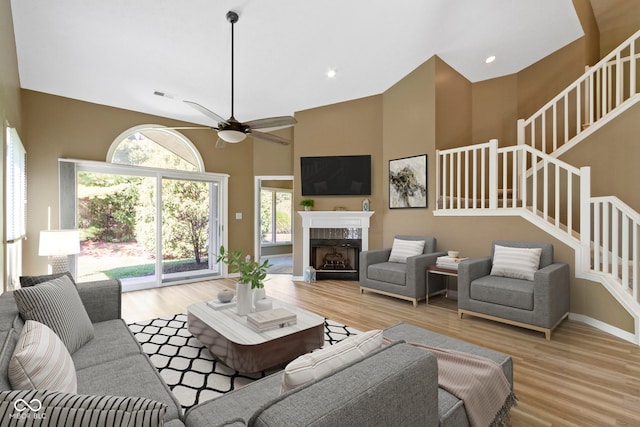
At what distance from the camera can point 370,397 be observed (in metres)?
0.83

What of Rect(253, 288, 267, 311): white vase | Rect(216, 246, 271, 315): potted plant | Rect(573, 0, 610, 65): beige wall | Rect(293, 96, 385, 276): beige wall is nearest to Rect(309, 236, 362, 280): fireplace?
Rect(293, 96, 385, 276): beige wall

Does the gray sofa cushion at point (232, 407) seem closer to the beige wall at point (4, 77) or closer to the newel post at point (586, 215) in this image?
the beige wall at point (4, 77)

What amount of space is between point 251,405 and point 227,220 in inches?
197

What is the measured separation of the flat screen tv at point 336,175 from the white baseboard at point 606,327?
3278mm

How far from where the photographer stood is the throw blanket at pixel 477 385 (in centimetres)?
133

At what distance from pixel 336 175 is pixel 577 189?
3.56 meters

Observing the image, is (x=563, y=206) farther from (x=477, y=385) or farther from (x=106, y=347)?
(x=106, y=347)

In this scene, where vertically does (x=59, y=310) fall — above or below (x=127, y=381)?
above

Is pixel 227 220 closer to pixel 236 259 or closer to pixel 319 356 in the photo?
pixel 236 259

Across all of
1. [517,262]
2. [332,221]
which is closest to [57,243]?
[332,221]

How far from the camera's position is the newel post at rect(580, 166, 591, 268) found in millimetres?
3293

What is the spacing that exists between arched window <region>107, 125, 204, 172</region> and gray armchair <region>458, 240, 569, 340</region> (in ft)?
15.9

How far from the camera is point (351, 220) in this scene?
5.50 metres

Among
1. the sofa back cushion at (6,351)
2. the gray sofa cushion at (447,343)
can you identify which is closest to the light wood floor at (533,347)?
the gray sofa cushion at (447,343)
